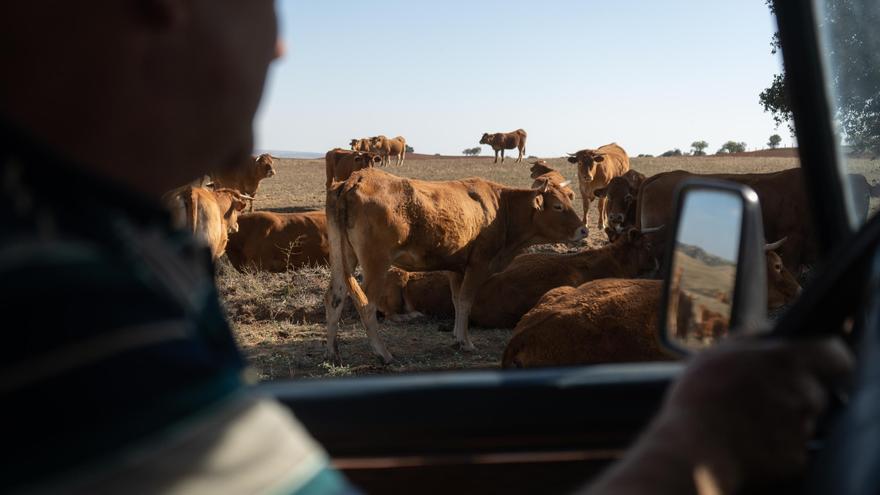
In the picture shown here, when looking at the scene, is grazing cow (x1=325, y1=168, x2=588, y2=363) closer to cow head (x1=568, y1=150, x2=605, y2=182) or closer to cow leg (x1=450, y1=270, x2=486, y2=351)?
cow leg (x1=450, y1=270, x2=486, y2=351)

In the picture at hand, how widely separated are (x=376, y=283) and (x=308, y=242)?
4.50 metres

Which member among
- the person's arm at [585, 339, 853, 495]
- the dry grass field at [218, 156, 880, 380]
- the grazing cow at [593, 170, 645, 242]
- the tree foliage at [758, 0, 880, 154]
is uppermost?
the tree foliage at [758, 0, 880, 154]

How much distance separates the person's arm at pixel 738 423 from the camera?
4.42ft

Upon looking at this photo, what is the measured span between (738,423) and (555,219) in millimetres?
10834

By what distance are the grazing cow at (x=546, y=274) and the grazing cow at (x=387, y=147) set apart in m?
41.4

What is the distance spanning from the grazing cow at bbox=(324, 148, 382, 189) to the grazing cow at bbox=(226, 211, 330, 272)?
45.6ft

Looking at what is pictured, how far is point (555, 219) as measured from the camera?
12.1 metres

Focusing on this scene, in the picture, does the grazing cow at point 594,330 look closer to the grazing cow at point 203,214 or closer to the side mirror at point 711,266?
the side mirror at point 711,266

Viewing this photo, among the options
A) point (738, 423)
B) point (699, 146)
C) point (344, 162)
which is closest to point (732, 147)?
point (699, 146)

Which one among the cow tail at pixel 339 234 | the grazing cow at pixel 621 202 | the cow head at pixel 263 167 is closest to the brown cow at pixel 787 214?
the cow tail at pixel 339 234

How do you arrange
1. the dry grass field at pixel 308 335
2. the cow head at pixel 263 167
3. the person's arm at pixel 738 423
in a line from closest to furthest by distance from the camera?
1. the person's arm at pixel 738 423
2. the dry grass field at pixel 308 335
3. the cow head at pixel 263 167

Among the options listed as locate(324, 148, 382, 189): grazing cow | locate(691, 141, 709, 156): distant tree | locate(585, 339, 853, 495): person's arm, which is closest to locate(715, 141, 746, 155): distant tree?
locate(691, 141, 709, 156): distant tree

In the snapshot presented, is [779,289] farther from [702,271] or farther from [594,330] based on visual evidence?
[702,271]

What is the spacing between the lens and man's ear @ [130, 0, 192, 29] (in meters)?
0.92
